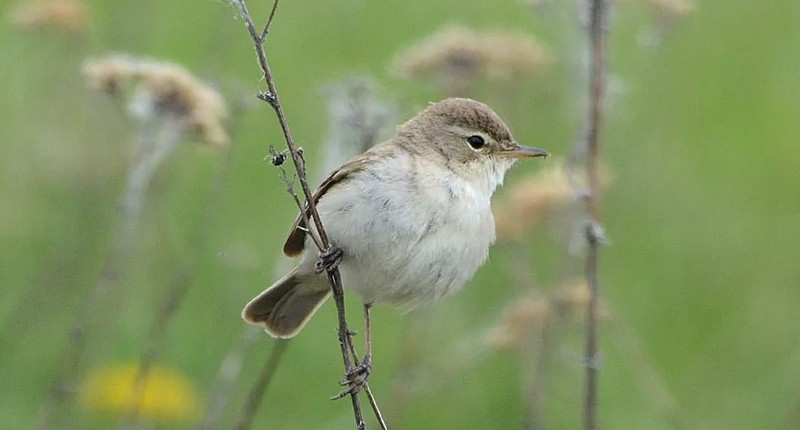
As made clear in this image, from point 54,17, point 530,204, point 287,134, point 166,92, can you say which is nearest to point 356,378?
point 287,134

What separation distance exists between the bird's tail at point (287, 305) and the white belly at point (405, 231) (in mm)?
231

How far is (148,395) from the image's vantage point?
5.81 m

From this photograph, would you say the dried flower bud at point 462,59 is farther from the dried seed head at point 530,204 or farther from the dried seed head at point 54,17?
the dried seed head at point 54,17

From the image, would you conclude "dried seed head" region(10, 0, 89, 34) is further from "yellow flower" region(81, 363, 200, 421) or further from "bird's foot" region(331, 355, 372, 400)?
"bird's foot" region(331, 355, 372, 400)

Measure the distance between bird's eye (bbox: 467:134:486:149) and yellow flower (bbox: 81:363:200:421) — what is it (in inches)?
75.1

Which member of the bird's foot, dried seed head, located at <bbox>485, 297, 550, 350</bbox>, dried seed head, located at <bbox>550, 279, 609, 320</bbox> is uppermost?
dried seed head, located at <bbox>485, 297, 550, 350</bbox>

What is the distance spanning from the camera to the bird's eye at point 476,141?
4.57 m

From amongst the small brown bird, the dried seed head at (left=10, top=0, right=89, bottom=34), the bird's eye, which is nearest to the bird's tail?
the small brown bird

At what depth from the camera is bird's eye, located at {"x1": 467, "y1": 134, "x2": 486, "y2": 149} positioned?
4570 millimetres

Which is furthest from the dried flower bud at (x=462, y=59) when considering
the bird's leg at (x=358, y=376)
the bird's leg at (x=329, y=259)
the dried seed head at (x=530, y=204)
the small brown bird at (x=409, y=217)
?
the bird's leg at (x=329, y=259)

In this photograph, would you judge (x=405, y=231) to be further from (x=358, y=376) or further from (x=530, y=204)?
(x=530, y=204)

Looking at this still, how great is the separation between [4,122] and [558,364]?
3167 mm

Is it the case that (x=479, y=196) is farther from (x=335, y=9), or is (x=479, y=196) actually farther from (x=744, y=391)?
(x=335, y=9)

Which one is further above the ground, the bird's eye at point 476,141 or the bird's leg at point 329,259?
the bird's eye at point 476,141
